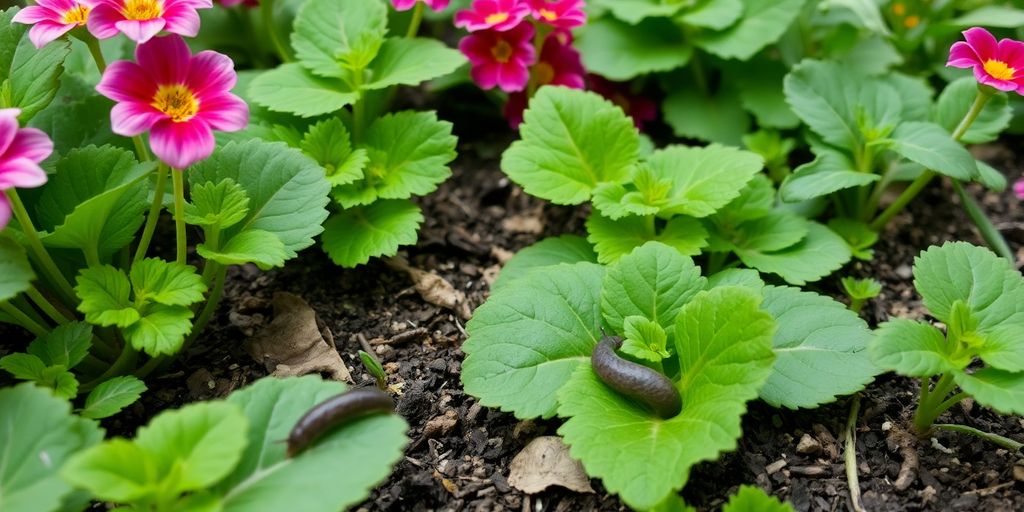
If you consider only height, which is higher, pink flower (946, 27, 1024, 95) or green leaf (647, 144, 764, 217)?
pink flower (946, 27, 1024, 95)

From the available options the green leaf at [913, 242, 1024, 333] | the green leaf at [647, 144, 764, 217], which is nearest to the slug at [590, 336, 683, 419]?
the green leaf at [647, 144, 764, 217]

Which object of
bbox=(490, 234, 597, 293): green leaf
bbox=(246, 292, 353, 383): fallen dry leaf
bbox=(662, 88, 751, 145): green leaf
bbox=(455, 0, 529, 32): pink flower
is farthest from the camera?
bbox=(662, 88, 751, 145): green leaf

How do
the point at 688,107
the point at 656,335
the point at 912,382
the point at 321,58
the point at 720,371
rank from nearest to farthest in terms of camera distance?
the point at 720,371
the point at 656,335
the point at 912,382
the point at 321,58
the point at 688,107

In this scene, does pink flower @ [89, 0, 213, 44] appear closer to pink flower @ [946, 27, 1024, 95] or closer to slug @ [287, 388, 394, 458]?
slug @ [287, 388, 394, 458]

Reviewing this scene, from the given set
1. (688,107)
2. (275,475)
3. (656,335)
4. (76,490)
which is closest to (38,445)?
(76,490)

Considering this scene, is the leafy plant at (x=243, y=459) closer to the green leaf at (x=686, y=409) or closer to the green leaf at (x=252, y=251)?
the green leaf at (x=252, y=251)

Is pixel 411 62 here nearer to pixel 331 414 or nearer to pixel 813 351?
pixel 331 414

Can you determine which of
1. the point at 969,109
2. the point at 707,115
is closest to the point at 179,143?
the point at 707,115

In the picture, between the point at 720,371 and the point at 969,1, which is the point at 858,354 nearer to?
the point at 720,371
